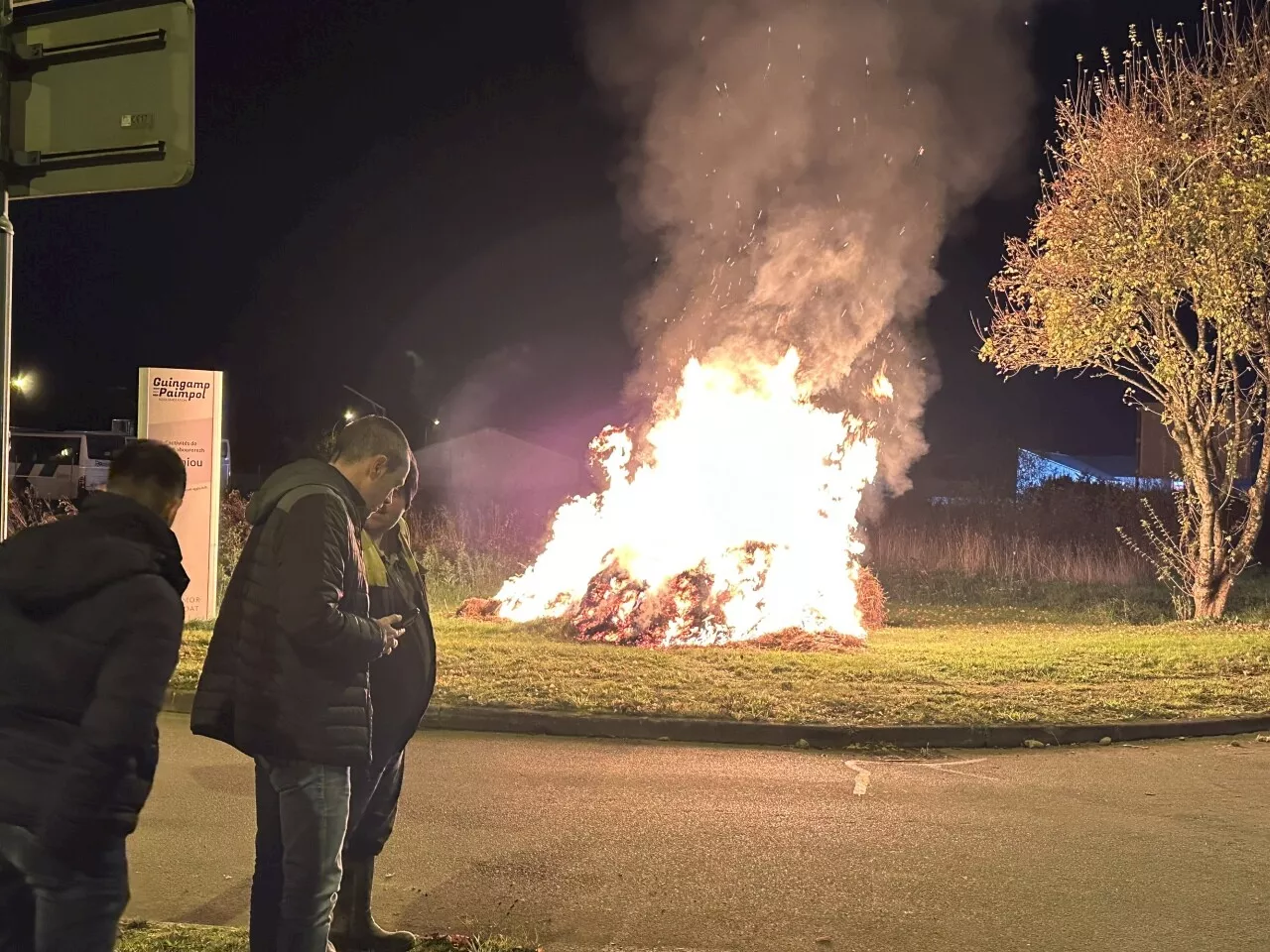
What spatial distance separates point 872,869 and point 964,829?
86 centimetres

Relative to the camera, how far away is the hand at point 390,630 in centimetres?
331

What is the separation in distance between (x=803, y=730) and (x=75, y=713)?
18.5 ft

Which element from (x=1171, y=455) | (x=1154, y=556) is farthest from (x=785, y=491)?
(x=1154, y=556)

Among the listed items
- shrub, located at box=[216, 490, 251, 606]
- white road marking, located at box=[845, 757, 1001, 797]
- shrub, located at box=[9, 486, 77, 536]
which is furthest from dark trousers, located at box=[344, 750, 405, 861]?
shrub, located at box=[9, 486, 77, 536]

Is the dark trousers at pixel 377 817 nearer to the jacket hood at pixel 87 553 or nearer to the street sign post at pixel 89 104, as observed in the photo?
the jacket hood at pixel 87 553

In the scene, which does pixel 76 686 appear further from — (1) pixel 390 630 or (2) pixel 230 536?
(2) pixel 230 536

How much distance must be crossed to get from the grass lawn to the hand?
458cm

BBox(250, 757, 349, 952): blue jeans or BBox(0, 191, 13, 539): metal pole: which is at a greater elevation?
BBox(0, 191, 13, 539): metal pole

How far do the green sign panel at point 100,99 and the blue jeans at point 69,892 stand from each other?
5.34 ft

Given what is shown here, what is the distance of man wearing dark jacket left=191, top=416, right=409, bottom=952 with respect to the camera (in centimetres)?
308

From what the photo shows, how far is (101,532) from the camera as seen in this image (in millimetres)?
2605

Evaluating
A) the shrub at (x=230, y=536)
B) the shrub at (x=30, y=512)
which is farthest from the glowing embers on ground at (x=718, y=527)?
the shrub at (x=30, y=512)

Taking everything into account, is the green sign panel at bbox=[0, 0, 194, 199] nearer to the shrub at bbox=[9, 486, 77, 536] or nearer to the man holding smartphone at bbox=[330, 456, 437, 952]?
the man holding smartphone at bbox=[330, 456, 437, 952]

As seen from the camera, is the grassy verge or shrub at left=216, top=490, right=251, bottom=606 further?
shrub at left=216, top=490, right=251, bottom=606
